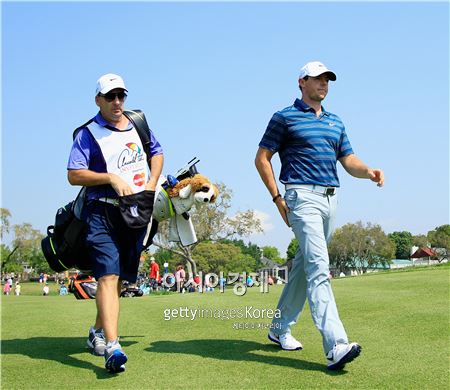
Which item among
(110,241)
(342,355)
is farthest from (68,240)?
(342,355)

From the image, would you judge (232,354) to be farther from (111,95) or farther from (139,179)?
(111,95)

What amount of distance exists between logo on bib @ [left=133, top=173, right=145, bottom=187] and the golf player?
1.02 metres

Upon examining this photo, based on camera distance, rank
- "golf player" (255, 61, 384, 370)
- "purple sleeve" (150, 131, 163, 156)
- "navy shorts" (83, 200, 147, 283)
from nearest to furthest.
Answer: "golf player" (255, 61, 384, 370) < "navy shorts" (83, 200, 147, 283) < "purple sleeve" (150, 131, 163, 156)

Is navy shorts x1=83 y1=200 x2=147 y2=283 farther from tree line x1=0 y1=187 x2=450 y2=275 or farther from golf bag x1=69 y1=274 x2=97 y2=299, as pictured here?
tree line x1=0 y1=187 x2=450 y2=275

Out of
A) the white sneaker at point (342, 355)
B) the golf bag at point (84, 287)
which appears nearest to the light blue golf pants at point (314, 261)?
the white sneaker at point (342, 355)

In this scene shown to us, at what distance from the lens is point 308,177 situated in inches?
188

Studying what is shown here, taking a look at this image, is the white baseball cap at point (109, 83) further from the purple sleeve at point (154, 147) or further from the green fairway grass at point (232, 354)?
the green fairway grass at point (232, 354)

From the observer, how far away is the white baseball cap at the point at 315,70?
491 cm

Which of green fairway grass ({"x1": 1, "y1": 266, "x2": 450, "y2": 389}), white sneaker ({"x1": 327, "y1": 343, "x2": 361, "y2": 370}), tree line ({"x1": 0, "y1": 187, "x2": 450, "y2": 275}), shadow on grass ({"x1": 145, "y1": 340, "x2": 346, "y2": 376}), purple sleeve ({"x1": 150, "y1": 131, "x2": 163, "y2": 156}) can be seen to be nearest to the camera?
green fairway grass ({"x1": 1, "y1": 266, "x2": 450, "y2": 389})

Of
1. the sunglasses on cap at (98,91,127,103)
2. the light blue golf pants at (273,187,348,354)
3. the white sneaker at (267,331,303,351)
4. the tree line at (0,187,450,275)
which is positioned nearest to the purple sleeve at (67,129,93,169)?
the sunglasses on cap at (98,91,127,103)

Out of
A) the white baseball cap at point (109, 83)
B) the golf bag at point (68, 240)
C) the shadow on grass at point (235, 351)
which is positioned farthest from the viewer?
the golf bag at point (68, 240)

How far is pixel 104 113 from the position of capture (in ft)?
16.5

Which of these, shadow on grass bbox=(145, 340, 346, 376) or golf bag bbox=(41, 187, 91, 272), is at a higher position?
golf bag bbox=(41, 187, 91, 272)

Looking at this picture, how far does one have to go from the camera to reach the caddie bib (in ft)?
16.1
